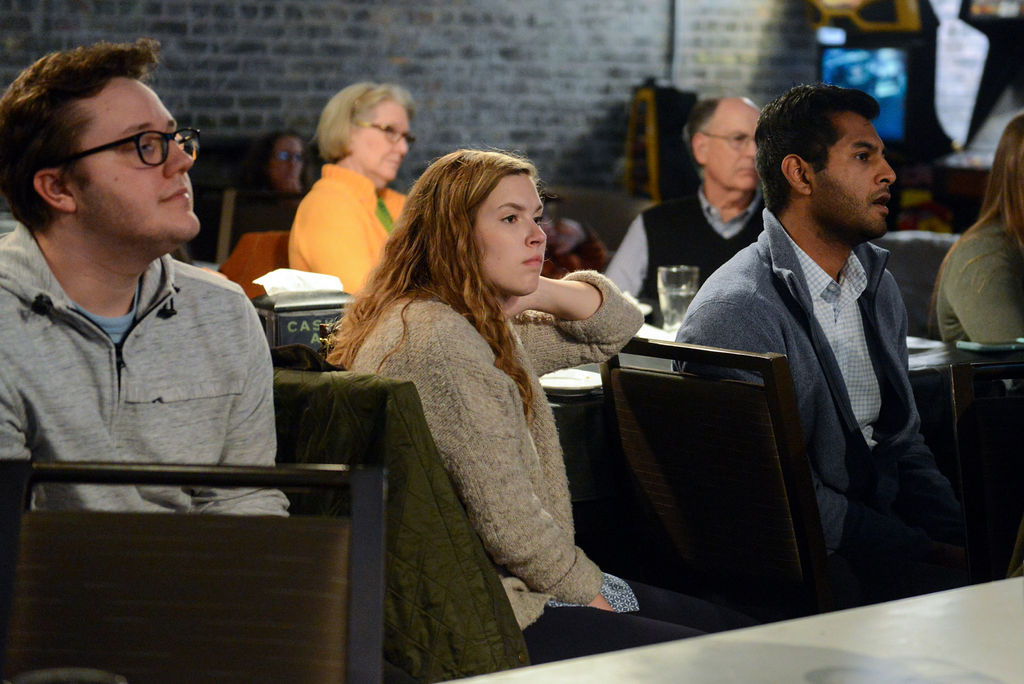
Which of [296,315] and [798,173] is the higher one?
[798,173]

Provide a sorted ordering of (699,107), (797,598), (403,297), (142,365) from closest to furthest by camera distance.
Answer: (142,365) < (403,297) < (797,598) < (699,107)

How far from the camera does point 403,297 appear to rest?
5.67 ft

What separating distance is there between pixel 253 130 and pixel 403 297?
4868 mm

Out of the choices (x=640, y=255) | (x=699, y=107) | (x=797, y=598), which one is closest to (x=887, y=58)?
(x=699, y=107)

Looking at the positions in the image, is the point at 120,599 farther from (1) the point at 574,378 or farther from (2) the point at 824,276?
(2) the point at 824,276

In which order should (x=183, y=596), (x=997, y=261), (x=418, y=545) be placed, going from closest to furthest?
(x=183, y=596) → (x=418, y=545) → (x=997, y=261)

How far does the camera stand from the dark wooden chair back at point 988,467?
164 centimetres

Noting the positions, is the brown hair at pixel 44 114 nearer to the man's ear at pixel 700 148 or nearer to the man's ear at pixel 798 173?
the man's ear at pixel 798 173

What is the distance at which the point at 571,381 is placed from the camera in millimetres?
2191

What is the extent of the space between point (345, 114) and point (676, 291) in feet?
4.21

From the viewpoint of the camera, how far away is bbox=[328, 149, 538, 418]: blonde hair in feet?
5.69

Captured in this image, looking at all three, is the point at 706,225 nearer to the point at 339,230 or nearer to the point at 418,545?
the point at 339,230

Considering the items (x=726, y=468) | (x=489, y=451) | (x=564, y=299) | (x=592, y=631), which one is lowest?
(x=592, y=631)

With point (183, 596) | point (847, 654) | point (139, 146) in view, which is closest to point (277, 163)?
point (139, 146)
